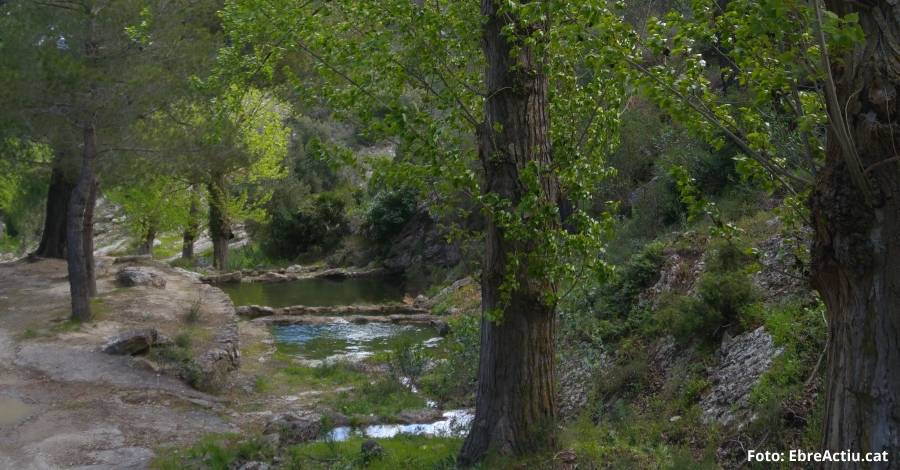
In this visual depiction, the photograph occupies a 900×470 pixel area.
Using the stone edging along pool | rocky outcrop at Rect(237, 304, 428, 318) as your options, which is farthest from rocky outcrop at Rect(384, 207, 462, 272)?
rocky outcrop at Rect(237, 304, 428, 318)

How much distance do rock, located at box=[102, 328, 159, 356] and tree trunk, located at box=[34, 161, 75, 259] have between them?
9.80m

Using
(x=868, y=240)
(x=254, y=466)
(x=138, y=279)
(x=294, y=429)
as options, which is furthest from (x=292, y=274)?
(x=868, y=240)

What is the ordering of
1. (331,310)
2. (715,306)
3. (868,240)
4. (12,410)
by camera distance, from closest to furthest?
(868,240) < (715,306) < (12,410) < (331,310)

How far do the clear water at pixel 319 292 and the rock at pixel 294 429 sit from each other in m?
14.4

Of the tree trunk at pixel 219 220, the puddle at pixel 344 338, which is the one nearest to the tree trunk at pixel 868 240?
the puddle at pixel 344 338

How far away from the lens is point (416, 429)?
35.4 ft

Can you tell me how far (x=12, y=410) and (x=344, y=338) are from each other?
31.1 feet

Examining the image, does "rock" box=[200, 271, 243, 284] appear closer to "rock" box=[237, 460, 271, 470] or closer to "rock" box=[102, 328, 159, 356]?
"rock" box=[102, 328, 159, 356]

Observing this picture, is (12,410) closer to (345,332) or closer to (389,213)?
(345,332)

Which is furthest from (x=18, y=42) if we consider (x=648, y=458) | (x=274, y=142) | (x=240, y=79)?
(x=274, y=142)

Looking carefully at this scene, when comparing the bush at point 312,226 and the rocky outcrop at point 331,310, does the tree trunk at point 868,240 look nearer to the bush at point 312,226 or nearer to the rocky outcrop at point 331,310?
the rocky outcrop at point 331,310

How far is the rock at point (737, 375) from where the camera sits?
8078 mm

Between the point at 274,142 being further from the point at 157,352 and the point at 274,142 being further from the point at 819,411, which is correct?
the point at 819,411

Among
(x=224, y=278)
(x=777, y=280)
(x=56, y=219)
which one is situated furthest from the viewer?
(x=224, y=278)
